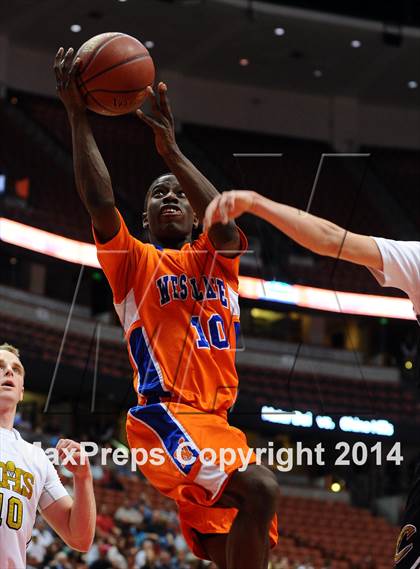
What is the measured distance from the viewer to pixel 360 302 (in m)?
22.0

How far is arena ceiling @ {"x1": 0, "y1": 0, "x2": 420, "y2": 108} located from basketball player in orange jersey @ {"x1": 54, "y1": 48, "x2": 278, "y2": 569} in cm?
1784

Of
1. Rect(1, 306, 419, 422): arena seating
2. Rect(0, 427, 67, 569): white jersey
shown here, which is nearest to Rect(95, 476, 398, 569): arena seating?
Rect(1, 306, 419, 422): arena seating

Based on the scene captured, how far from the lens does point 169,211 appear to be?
13.3 feet

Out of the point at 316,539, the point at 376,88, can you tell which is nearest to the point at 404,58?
the point at 376,88

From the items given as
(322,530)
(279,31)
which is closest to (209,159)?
(279,31)

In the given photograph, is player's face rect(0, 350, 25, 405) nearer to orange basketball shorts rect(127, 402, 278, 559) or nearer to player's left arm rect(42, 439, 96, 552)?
player's left arm rect(42, 439, 96, 552)

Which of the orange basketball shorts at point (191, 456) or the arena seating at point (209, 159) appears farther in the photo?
the arena seating at point (209, 159)

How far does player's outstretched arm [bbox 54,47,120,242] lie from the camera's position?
3.68 metres

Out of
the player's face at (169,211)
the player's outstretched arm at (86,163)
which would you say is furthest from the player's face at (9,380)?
the player's face at (169,211)

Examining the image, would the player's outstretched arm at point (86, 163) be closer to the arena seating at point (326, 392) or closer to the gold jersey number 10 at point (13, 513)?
the gold jersey number 10 at point (13, 513)

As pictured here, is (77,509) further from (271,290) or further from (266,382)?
(266,382)

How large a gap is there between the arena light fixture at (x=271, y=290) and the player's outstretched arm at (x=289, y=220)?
14636 millimetres

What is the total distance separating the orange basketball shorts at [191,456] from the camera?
3.39 m

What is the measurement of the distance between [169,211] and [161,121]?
1.24ft
